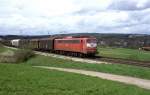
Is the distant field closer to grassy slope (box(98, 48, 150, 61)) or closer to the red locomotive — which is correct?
grassy slope (box(98, 48, 150, 61))

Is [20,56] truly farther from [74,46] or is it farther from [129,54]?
[129,54]

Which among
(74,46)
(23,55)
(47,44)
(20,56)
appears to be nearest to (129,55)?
(74,46)

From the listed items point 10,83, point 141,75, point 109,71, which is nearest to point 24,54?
point 109,71

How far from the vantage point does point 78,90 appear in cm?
1605

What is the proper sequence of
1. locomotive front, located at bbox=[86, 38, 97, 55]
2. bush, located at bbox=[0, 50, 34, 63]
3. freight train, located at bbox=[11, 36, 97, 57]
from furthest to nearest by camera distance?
bush, located at bbox=[0, 50, 34, 63], freight train, located at bbox=[11, 36, 97, 57], locomotive front, located at bbox=[86, 38, 97, 55]

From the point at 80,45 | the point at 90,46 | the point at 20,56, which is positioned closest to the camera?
the point at 90,46

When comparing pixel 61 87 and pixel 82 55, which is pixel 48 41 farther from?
pixel 61 87

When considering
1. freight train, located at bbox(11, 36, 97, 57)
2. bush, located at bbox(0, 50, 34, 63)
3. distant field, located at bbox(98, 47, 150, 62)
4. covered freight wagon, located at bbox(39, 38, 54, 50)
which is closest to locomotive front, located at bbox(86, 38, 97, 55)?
freight train, located at bbox(11, 36, 97, 57)

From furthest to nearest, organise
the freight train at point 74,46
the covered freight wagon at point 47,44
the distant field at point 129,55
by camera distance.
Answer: the covered freight wagon at point 47,44, the distant field at point 129,55, the freight train at point 74,46

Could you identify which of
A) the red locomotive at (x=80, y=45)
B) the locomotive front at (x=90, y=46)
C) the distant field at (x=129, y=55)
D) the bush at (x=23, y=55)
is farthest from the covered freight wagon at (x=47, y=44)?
the locomotive front at (x=90, y=46)

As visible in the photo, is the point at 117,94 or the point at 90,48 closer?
the point at 117,94

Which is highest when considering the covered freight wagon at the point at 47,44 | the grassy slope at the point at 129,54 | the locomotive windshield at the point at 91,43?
the locomotive windshield at the point at 91,43

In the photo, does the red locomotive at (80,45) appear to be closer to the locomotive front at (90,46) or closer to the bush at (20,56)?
the locomotive front at (90,46)

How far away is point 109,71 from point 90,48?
21135 millimetres
